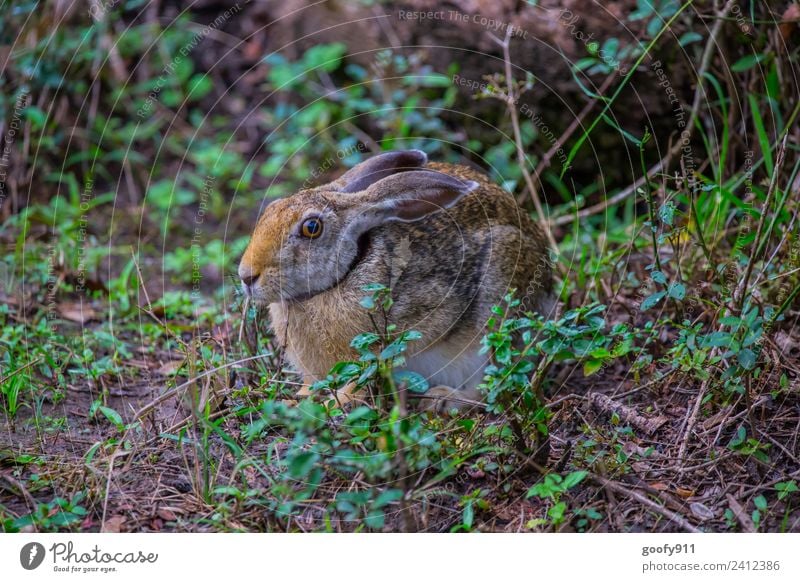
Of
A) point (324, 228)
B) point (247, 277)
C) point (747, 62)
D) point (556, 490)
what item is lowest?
point (556, 490)

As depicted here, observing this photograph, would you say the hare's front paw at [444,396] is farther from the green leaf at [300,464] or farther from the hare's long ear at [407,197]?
the green leaf at [300,464]

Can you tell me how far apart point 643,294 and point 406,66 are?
3186 mm

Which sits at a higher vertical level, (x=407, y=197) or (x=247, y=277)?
(x=407, y=197)

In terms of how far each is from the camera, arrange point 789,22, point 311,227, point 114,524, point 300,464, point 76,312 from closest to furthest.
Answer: point 300,464, point 114,524, point 311,227, point 789,22, point 76,312

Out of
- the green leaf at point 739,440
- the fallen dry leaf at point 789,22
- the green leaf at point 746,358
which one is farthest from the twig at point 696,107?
the green leaf at point 739,440

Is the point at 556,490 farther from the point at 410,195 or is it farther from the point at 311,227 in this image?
the point at 311,227

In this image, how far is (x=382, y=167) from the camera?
4844 mm

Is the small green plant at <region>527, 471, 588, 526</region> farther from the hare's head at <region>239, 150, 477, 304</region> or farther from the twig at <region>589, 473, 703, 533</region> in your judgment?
the hare's head at <region>239, 150, 477, 304</region>

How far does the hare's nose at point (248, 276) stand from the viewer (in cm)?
434

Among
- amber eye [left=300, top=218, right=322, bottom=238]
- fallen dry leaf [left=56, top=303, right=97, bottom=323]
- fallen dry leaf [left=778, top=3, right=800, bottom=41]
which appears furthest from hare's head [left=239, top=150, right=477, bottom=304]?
fallen dry leaf [left=778, top=3, right=800, bottom=41]

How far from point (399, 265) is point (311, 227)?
0.55 metres
